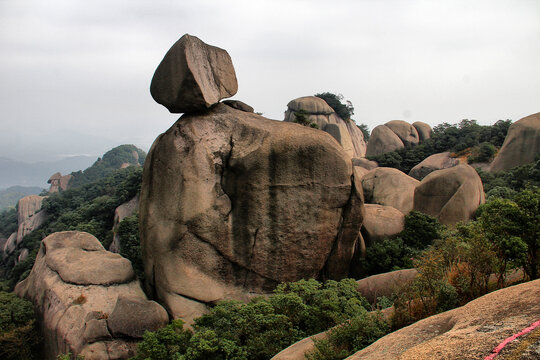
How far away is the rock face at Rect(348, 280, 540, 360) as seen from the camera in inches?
134

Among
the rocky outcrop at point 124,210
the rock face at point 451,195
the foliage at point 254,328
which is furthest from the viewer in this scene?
the rocky outcrop at point 124,210

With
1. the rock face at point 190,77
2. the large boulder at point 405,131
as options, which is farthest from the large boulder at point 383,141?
the rock face at point 190,77

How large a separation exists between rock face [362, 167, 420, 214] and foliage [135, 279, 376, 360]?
11.8 metres

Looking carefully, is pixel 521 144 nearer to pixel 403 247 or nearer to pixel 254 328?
pixel 403 247

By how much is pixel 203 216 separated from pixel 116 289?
3958 millimetres

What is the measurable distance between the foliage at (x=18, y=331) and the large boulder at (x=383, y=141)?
114 feet

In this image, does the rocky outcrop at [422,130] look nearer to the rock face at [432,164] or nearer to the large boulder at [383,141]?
the large boulder at [383,141]

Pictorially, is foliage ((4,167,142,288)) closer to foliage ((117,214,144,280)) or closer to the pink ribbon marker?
foliage ((117,214,144,280))

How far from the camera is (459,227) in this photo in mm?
13320

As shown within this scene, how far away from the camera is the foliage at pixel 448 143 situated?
3400 centimetres

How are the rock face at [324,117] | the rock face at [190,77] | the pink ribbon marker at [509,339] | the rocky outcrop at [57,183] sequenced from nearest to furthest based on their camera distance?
the pink ribbon marker at [509,339] → the rock face at [190,77] → the rock face at [324,117] → the rocky outcrop at [57,183]

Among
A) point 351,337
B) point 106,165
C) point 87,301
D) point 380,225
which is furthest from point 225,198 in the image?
point 106,165

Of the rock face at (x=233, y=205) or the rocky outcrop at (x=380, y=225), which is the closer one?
the rock face at (x=233, y=205)

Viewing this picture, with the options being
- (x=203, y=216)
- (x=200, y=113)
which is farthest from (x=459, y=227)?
(x=200, y=113)
